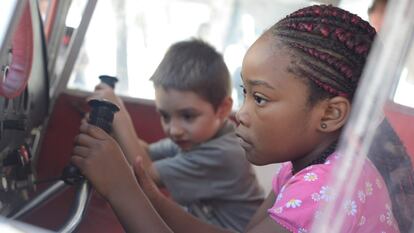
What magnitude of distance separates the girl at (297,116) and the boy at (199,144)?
73 centimetres

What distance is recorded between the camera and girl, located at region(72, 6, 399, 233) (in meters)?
1.13

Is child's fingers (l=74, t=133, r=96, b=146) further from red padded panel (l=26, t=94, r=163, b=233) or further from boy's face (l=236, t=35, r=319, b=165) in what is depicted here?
red padded panel (l=26, t=94, r=163, b=233)

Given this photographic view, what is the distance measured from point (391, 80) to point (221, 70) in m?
1.39

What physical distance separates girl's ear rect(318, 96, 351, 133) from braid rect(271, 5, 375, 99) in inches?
0.5

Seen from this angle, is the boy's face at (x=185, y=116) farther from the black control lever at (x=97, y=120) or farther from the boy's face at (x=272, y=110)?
the boy's face at (x=272, y=110)

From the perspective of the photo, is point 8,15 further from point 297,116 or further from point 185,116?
point 185,116

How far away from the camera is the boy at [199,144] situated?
201 centimetres

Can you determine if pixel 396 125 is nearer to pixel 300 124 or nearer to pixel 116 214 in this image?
pixel 300 124

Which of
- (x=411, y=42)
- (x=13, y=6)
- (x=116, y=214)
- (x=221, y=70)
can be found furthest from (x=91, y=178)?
(x=221, y=70)

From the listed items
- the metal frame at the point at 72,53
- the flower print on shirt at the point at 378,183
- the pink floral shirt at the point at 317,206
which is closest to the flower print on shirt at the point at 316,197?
the pink floral shirt at the point at 317,206

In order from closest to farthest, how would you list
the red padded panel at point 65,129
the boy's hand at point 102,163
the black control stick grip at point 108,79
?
1. the boy's hand at point 102,163
2. the black control stick grip at point 108,79
3. the red padded panel at point 65,129

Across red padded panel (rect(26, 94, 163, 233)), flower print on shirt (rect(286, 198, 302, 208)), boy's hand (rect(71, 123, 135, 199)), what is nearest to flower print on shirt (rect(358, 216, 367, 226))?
flower print on shirt (rect(286, 198, 302, 208))

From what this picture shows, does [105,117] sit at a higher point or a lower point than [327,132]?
lower

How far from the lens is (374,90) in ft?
2.60
